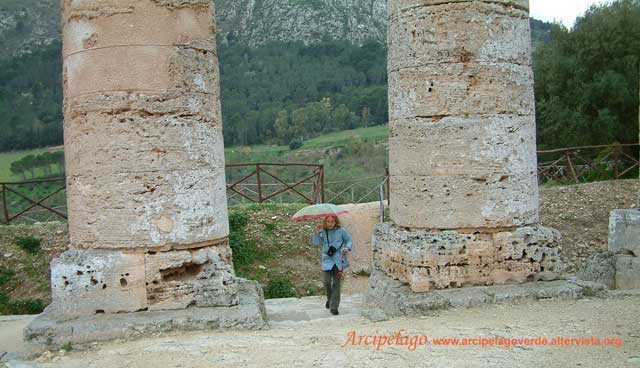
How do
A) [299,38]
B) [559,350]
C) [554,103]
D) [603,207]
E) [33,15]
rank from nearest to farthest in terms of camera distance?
[559,350] < [603,207] < [554,103] < [33,15] < [299,38]

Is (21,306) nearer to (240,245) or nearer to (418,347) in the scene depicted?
(240,245)

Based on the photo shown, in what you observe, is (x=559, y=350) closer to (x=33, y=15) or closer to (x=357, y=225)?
(x=357, y=225)

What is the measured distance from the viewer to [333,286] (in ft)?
23.9

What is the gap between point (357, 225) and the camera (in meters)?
12.1

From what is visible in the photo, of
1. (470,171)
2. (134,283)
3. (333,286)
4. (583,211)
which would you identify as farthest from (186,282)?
(583,211)

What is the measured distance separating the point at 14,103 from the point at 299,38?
816 inches

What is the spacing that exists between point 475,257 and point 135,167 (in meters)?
3.81

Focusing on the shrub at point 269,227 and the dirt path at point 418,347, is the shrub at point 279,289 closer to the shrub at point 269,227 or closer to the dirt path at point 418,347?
the shrub at point 269,227

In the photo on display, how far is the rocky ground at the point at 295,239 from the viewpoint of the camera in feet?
34.5

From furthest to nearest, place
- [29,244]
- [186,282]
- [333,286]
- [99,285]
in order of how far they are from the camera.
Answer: [29,244] < [333,286] < [186,282] < [99,285]

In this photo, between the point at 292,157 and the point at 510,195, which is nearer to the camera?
the point at 510,195

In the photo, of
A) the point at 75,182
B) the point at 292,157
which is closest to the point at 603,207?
the point at 75,182

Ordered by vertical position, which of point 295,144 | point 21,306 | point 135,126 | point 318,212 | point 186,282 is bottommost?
point 21,306

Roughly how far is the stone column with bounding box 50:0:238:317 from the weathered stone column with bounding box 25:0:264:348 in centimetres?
1
